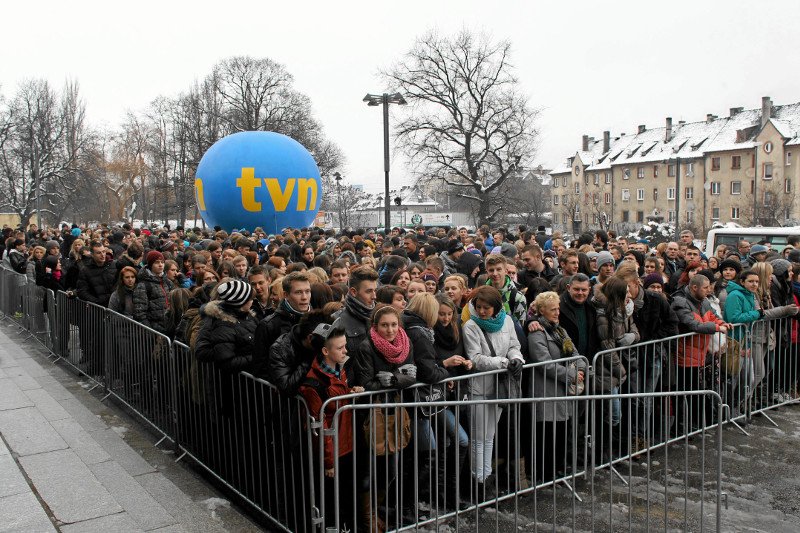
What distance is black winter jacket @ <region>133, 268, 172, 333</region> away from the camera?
27.2ft

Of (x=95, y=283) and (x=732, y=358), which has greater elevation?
(x=95, y=283)

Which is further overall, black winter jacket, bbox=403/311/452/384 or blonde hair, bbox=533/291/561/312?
blonde hair, bbox=533/291/561/312

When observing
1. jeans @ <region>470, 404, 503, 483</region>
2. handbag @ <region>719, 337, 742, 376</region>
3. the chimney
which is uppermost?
the chimney

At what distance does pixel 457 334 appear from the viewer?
5711 mm

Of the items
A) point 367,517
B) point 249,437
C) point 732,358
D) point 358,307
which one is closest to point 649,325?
point 732,358

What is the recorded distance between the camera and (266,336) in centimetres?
504

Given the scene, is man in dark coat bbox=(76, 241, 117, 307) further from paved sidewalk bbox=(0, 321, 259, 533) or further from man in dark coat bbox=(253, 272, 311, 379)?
man in dark coat bbox=(253, 272, 311, 379)

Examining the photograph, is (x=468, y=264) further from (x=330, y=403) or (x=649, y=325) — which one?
(x=330, y=403)

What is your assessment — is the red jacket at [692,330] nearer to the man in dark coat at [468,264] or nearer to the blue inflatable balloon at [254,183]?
the man in dark coat at [468,264]

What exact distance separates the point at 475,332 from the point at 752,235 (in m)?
18.7

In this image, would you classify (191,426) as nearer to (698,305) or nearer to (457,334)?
(457,334)

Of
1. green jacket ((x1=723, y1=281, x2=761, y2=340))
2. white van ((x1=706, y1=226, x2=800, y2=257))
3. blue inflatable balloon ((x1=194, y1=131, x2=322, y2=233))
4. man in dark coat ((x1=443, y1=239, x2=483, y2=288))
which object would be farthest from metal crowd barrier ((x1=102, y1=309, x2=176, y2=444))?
white van ((x1=706, y1=226, x2=800, y2=257))

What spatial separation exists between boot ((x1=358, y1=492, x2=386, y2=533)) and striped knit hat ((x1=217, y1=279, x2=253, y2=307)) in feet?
5.87

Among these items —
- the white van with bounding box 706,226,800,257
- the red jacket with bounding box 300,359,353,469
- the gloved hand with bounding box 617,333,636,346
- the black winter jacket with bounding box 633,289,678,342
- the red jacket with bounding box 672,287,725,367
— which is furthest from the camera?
the white van with bounding box 706,226,800,257
